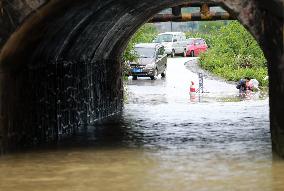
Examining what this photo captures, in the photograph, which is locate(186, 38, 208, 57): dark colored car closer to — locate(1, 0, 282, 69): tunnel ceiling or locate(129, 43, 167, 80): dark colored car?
locate(129, 43, 167, 80): dark colored car

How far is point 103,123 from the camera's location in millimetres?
20141

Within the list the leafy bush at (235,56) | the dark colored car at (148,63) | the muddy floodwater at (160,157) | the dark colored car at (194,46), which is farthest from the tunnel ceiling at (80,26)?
the dark colored car at (194,46)

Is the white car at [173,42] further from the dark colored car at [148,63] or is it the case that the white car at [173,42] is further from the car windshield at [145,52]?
the car windshield at [145,52]

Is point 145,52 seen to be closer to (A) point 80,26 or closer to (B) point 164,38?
(B) point 164,38

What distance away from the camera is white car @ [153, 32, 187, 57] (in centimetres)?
4953

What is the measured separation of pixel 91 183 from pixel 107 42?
10.1 m

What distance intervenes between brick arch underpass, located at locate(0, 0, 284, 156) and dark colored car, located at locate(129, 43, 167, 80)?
14.0 m

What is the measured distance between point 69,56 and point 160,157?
5.39 meters

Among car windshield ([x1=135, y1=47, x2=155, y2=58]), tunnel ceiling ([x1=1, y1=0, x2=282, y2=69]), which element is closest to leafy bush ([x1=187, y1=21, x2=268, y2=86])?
car windshield ([x1=135, y1=47, x2=155, y2=58])

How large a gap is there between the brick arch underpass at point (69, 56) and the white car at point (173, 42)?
1053 inches

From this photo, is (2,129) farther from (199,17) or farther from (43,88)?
(199,17)

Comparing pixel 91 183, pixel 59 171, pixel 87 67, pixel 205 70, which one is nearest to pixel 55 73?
pixel 87 67

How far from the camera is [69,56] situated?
1833cm

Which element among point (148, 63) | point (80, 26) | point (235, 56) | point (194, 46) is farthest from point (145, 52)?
point (80, 26)
